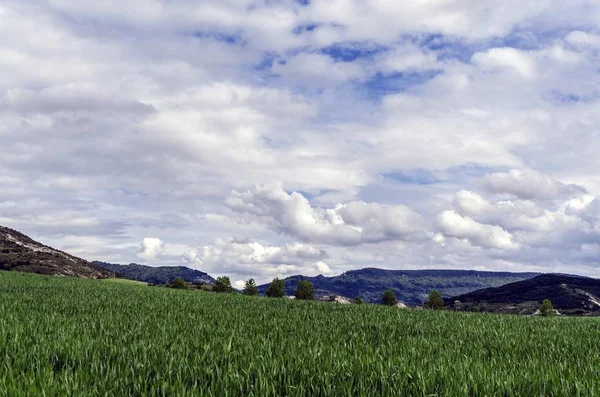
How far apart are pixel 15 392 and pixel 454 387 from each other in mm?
5344

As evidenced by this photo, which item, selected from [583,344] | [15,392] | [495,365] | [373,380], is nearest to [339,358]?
[373,380]

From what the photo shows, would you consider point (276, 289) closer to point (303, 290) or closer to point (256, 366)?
point (303, 290)

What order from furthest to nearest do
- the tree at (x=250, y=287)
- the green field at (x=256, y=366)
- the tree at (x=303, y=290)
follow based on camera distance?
the tree at (x=250, y=287), the tree at (x=303, y=290), the green field at (x=256, y=366)

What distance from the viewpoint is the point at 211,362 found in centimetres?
763

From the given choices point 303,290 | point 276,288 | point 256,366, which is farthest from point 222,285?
point 256,366

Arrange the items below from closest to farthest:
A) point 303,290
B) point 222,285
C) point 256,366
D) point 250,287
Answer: point 256,366 → point 222,285 → point 303,290 → point 250,287

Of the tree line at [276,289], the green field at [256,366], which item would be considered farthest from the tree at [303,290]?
the green field at [256,366]

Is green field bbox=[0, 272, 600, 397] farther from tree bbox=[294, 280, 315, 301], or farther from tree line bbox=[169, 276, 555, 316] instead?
tree bbox=[294, 280, 315, 301]

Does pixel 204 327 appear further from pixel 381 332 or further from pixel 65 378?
pixel 65 378

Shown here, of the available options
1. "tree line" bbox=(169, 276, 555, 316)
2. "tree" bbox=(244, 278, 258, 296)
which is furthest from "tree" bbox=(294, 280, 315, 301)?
"tree" bbox=(244, 278, 258, 296)

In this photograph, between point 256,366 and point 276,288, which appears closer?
point 256,366

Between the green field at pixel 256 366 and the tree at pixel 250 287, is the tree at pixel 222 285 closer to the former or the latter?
the tree at pixel 250 287

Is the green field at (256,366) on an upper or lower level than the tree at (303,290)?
upper

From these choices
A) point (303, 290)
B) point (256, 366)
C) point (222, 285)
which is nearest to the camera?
point (256, 366)
